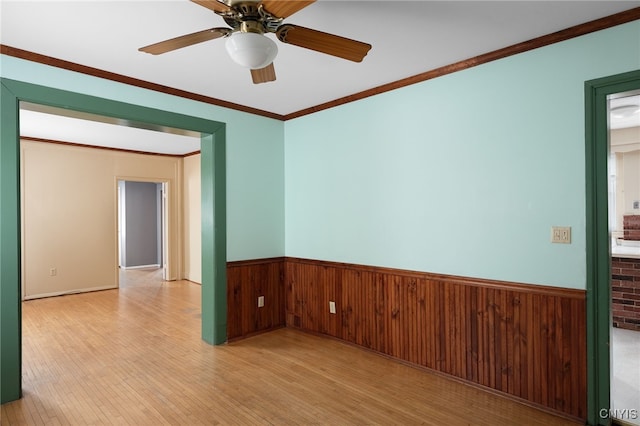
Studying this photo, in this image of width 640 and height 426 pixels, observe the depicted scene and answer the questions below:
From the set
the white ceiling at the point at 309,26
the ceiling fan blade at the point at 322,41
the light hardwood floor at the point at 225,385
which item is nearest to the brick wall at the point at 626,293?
the light hardwood floor at the point at 225,385

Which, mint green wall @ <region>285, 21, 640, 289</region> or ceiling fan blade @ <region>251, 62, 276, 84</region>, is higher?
ceiling fan blade @ <region>251, 62, 276, 84</region>

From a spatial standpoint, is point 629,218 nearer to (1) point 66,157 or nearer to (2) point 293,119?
(2) point 293,119

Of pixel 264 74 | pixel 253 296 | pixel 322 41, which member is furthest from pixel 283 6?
pixel 253 296

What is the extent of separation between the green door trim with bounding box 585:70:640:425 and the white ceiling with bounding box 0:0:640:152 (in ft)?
1.76

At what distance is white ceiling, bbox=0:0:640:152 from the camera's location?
6.62 feet

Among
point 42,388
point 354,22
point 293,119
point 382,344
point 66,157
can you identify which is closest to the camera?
point 354,22

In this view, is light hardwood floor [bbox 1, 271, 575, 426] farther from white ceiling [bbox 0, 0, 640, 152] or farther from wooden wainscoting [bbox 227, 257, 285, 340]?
white ceiling [bbox 0, 0, 640, 152]

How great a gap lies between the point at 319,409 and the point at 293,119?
3063mm

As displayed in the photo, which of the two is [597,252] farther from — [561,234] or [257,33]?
[257,33]

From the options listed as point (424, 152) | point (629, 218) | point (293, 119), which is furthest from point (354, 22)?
point (629, 218)

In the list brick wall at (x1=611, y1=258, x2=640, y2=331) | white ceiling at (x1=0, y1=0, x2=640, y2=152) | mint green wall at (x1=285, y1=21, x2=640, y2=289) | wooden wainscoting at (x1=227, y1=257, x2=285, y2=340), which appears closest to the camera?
white ceiling at (x1=0, y1=0, x2=640, y2=152)

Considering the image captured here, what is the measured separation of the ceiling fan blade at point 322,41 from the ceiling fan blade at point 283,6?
10 centimetres

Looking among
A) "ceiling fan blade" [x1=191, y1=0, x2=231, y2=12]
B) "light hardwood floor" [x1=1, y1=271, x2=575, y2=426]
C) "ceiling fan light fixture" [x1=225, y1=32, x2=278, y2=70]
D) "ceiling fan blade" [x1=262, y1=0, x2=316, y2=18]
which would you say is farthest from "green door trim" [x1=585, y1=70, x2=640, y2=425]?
"ceiling fan blade" [x1=191, y1=0, x2=231, y2=12]

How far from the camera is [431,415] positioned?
7.59 feet
